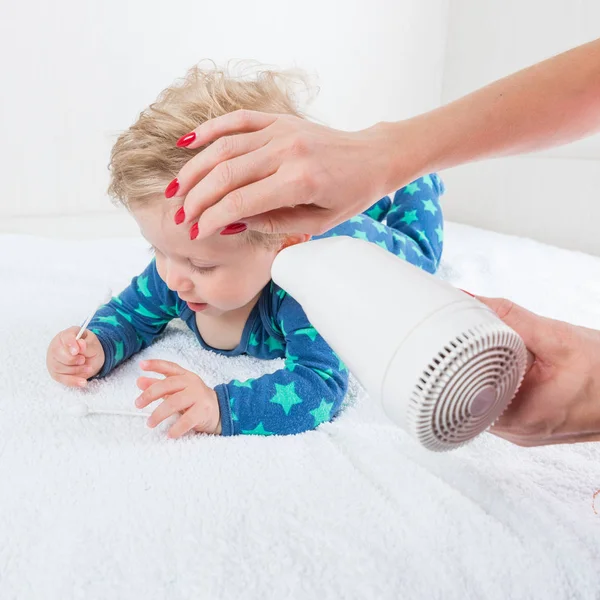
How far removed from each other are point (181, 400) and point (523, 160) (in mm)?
1422

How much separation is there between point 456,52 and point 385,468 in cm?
184

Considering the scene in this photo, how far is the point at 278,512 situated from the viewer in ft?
1.73

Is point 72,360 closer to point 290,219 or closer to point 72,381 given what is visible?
point 72,381

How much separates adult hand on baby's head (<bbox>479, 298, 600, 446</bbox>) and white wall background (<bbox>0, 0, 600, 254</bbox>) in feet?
3.95

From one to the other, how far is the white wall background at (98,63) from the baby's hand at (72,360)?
0.92 m

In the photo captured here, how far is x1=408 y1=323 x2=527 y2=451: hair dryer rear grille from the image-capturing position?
371mm

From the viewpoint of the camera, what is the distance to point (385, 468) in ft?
1.98

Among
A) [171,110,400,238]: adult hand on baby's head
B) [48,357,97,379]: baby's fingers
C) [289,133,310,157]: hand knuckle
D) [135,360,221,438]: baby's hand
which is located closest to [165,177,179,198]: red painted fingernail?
[171,110,400,238]: adult hand on baby's head

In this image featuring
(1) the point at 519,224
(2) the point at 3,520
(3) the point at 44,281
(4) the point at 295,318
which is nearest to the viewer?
(2) the point at 3,520

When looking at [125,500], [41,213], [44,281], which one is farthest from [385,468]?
[41,213]

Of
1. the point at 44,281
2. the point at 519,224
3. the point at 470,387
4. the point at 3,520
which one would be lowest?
the point at 519,224

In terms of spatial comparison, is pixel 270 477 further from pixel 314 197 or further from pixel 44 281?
pixel 44 281

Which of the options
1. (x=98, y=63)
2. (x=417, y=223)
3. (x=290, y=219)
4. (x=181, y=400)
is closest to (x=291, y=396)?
(x=181, y=400)

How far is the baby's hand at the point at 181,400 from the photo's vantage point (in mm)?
668
